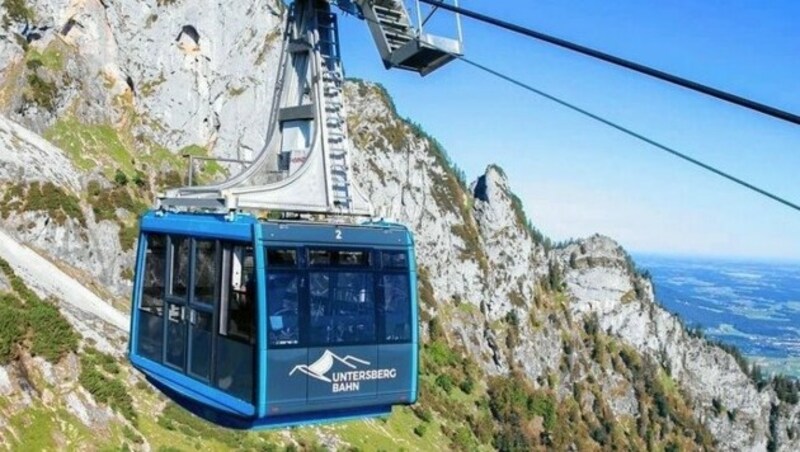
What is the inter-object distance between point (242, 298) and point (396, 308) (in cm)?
240

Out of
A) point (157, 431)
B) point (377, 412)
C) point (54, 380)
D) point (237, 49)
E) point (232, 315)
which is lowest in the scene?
point (157, 431)

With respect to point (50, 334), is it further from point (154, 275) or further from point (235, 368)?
point (235, 368)

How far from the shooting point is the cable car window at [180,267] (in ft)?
45.2

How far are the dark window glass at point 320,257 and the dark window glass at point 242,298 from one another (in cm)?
85

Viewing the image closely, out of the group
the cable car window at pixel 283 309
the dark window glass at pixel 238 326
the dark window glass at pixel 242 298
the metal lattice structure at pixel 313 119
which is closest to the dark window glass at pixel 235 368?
the dark window glass at pixel 238 326

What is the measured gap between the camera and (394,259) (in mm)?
13336

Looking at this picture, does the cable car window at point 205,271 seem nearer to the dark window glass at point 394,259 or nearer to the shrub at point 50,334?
the dark window glass at point 394,259

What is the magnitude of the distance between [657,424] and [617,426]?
14268 mm

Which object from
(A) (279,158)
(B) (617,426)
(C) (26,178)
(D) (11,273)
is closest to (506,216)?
(B) (617,426)

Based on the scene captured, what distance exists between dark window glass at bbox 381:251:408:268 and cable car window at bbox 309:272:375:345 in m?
0.38

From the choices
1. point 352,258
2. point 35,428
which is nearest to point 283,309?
point 352,258

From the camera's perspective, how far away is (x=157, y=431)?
102 feet

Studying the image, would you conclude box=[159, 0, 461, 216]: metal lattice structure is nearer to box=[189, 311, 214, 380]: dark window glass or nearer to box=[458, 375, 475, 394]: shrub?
box=[189, 311, 214, 380]: dark window glass

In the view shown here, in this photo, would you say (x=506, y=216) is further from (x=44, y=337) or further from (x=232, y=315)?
(x=232, y=315)
